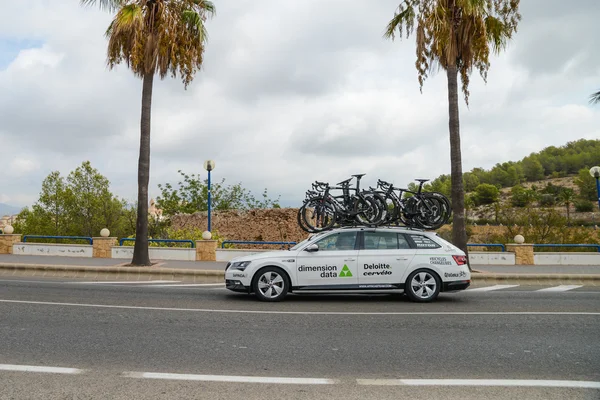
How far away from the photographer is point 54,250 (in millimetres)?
20406

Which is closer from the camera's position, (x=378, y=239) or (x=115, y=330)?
(x=115, y=330)

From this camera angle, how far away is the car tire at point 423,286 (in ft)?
33.5

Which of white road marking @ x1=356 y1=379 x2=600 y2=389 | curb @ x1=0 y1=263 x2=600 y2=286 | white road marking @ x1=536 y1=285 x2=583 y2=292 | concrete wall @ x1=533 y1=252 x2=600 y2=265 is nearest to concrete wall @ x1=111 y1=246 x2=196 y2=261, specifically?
curb @ x1=0 y1=263 x2=600 y2=286

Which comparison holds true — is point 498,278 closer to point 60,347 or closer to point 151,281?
point 151,281

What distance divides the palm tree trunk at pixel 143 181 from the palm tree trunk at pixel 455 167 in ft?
33.9

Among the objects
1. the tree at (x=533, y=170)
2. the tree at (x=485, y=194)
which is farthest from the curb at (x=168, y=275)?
the tree at (x=533, y=170)

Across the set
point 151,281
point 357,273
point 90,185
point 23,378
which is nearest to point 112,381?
point 23,378

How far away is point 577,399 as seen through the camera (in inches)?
170

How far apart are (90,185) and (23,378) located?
43.3m

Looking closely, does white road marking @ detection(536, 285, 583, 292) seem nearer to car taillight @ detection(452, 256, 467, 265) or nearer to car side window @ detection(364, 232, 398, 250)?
car taillight @ detection(452, 256, 467, 265)

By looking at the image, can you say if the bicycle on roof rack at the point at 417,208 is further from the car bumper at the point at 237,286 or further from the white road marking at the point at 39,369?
the white road marking at the point at 39,369

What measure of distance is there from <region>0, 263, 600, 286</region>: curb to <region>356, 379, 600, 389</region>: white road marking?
1043cm

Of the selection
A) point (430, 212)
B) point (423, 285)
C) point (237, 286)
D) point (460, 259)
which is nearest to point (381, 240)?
point (423, 285)

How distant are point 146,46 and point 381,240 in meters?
11.2
